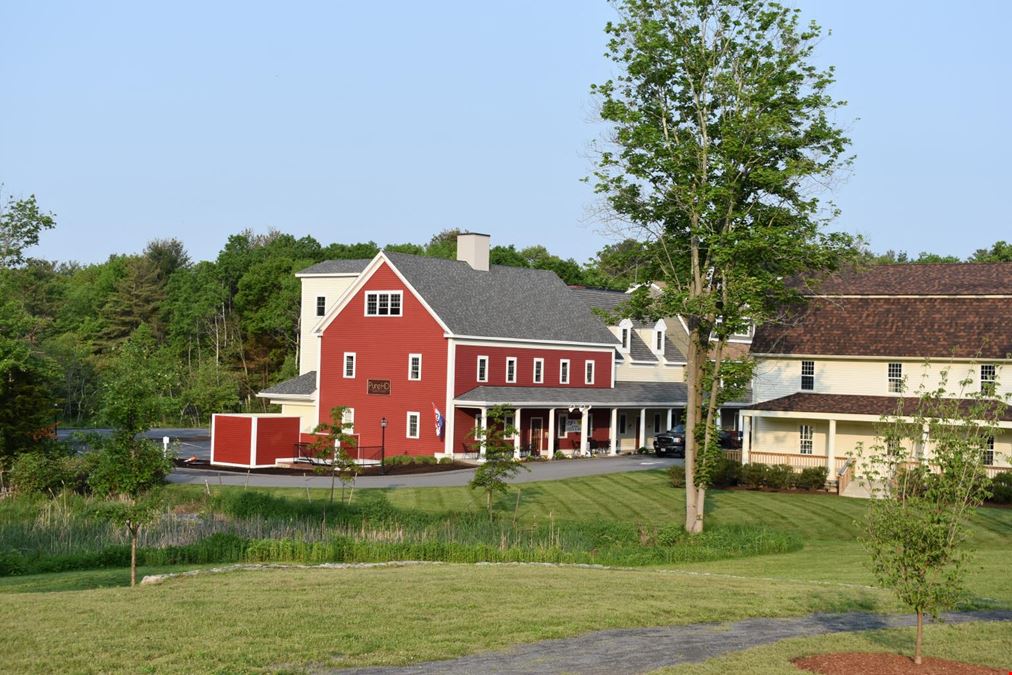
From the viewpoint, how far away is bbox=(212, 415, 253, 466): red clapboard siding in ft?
162

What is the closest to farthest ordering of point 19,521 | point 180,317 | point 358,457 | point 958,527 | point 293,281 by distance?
point 958,527
point 19,521
point 358,457
point 293,281
point 180,317

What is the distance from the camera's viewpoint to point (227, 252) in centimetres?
10806

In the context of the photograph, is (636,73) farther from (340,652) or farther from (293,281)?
(293,281)

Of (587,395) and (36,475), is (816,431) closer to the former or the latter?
(587,395)

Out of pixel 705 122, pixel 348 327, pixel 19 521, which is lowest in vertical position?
pixel 19 521

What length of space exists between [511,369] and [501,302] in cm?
390

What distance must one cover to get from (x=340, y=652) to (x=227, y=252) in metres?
96.6

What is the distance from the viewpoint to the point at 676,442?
55844 mm

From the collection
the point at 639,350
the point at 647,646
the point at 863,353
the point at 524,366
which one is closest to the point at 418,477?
the point at 524,366

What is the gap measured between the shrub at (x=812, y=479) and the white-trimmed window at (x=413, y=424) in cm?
1723

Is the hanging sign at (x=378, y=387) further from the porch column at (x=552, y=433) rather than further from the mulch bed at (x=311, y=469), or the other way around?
the porch column at (x=552, y=433)

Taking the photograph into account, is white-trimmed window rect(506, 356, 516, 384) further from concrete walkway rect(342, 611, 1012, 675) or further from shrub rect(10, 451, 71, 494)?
concrete walkway rect(342, 611, 1012, 675)

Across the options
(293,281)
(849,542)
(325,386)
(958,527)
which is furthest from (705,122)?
(293,281)

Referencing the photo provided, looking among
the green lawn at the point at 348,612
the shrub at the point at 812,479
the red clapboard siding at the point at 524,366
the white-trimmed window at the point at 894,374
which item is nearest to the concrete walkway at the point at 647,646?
the green lawn at the point at 348,612
